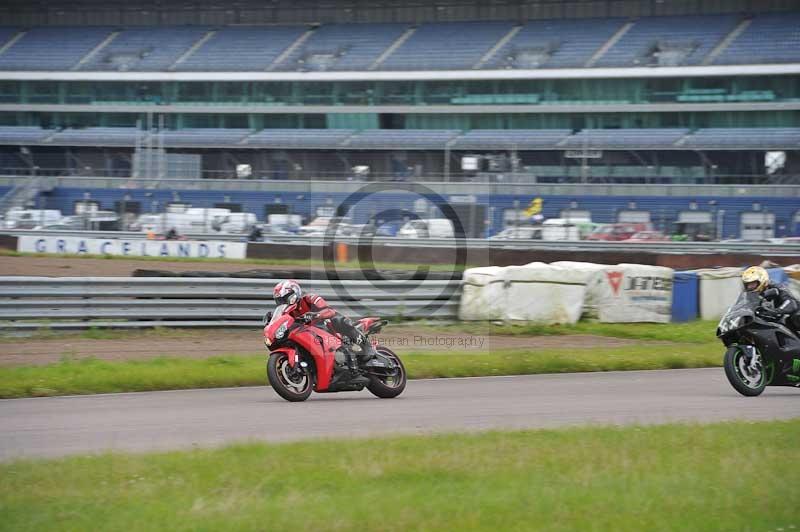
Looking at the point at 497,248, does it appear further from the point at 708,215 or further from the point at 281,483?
the point at 281,483

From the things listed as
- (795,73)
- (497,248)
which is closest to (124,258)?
(497,248)

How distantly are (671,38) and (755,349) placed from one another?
→ 44.4m

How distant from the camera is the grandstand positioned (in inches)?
1869

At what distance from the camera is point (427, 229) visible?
103 feet

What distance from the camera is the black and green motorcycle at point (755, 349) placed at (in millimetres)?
10953

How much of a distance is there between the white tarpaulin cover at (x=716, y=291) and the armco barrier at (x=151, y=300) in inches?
274

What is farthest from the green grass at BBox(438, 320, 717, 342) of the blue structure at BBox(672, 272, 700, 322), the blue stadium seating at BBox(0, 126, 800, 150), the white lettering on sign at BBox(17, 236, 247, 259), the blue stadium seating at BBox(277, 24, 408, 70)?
the blue stadium seating at BBox(277, 24, 408, 70)

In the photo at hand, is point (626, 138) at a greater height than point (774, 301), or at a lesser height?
greater

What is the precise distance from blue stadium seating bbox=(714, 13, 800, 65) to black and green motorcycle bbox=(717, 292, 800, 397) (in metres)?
41.5

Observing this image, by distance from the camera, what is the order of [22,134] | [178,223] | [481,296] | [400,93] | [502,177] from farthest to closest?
1. [22,134]
2. [400,93]
3. [502,177]
4. [178,223]
5. [481,296]

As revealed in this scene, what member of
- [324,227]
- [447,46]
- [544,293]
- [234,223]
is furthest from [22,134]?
[544,293]

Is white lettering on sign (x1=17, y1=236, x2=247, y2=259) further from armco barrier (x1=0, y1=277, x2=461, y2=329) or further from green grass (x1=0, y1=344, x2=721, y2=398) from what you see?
green grass (x1=0, y1=344, x2=721, y2=398)

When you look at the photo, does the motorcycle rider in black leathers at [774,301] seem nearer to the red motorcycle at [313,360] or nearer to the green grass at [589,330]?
the red motorcycle at [313,360]

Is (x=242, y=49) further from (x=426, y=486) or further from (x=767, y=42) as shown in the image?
(x=426, y=486)
